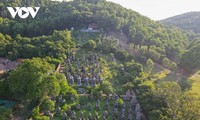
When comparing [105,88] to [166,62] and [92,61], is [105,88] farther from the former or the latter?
[166,62]

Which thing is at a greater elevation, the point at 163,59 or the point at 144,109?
the point at 144,109

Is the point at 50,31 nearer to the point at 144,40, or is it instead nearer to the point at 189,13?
the point at 144,40

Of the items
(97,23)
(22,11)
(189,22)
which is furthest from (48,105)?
(189,22)

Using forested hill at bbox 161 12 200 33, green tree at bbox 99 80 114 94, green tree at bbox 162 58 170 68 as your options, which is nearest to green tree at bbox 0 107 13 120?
green tree at bbox 99 80 114 94

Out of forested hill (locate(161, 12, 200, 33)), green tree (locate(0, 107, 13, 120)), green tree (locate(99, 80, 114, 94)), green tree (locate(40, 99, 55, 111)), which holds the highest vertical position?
green tree (locate(0, 107, 13, 120))

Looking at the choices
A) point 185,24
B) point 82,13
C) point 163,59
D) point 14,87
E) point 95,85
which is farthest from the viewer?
point 185,24

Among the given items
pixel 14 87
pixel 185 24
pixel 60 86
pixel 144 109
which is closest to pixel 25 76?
pixel 14 87

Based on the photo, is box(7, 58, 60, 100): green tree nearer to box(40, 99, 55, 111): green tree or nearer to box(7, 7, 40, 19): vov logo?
box(40, 99, 55, 111): green tree

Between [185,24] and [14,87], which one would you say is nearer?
[14,87]
